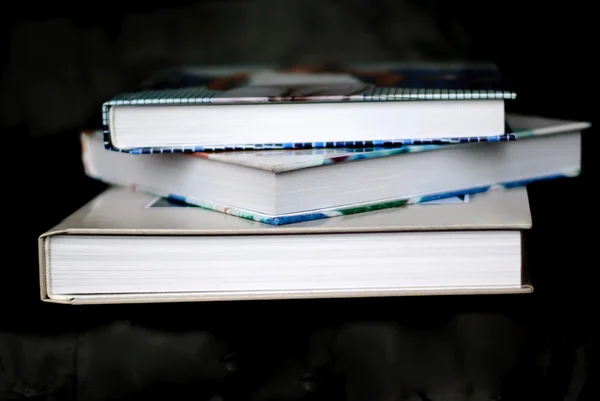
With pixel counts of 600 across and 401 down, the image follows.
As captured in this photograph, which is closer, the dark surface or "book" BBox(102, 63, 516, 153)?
the dark surface

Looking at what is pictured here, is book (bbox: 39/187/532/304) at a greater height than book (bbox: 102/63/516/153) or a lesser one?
lesser

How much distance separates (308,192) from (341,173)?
0.04 metres

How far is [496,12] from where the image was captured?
3.56 ft

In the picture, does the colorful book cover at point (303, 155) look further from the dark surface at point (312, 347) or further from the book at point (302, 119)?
the dark surface at point (312, 347)

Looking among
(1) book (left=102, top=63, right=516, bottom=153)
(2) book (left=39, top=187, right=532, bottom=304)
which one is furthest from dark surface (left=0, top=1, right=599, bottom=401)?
(1) book (left=102, top=63, right=516, bottom=153)

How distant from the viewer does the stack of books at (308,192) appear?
0.64 metres

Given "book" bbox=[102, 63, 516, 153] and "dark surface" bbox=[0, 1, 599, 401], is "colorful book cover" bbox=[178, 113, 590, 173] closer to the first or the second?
"book" bbox=[102, 63, 516, 153]

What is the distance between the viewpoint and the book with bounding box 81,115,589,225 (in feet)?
2.12

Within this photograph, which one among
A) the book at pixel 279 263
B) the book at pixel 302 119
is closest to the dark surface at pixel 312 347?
the book at pixel 279 263

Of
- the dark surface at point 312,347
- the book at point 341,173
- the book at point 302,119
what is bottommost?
the dark surface at point 312,347

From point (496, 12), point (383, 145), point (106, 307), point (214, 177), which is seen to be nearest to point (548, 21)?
point (496, 12)

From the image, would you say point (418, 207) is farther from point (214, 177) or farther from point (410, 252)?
point (214, 177)

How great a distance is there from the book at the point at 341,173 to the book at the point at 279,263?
3cm

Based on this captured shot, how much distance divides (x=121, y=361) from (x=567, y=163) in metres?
0.49
